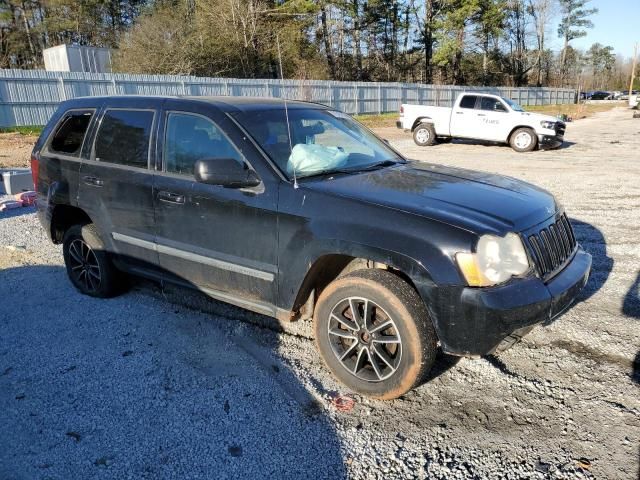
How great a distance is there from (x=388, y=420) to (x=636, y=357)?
1.91 metres

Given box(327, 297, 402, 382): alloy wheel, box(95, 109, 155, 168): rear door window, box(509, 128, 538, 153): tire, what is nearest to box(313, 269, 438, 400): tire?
box(327, 297, 402, 382): alloy wheel

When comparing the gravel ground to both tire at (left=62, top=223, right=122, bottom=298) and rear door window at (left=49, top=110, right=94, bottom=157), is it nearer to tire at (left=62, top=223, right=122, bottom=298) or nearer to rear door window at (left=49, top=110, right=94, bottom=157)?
tire at (left=62, top=223, right=122, bottom=298)

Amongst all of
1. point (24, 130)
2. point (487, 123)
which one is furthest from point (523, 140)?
point (24, 130)

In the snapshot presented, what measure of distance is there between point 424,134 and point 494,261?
1573 centimetres

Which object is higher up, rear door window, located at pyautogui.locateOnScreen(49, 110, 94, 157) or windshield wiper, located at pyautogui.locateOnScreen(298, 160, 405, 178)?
rear door window, located at pyautogui.locateOnScreen(49, 110, 94, 157)

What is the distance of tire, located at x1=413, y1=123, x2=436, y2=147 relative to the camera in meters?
17.5

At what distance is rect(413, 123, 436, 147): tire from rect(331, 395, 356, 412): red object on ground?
15574 mm

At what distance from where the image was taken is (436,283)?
270cm

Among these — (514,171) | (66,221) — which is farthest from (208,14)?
(66,221)

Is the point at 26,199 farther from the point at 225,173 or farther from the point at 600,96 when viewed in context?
the point at 600,96

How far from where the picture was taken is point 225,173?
3.19 m

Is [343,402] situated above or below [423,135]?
below

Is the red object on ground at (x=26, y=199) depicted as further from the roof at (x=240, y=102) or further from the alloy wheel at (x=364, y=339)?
the alloy wheel at (x=364, y=339)

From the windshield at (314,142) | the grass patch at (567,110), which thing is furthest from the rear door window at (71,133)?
the grass patch at (567,110)
